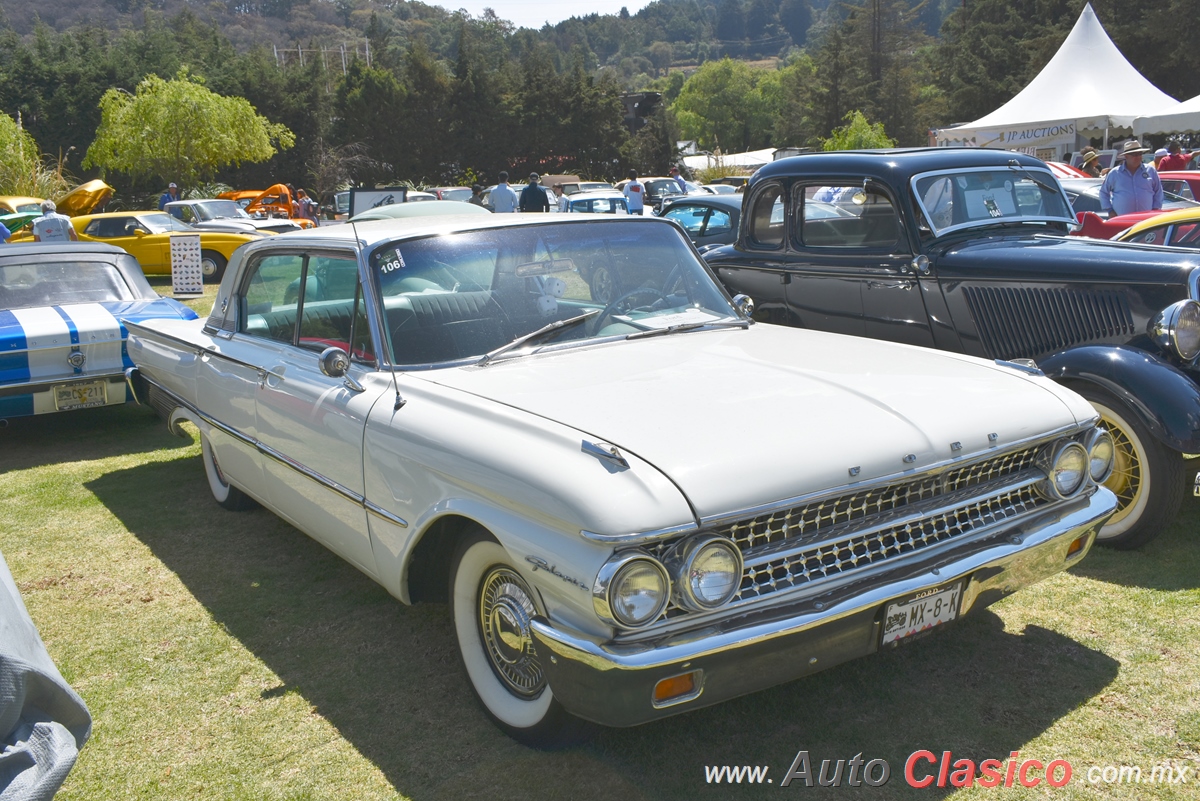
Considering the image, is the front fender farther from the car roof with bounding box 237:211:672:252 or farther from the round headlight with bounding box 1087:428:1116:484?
the car roof with bounding box 237:211:672:252

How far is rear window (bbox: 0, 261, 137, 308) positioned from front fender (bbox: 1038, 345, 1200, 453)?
6.66 meters

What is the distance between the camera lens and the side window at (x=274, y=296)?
Result: 176 inches

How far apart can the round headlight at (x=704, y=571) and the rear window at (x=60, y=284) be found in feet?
21.3

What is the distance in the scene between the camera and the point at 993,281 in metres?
5.36

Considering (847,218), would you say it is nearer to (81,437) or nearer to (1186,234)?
(1186,234)

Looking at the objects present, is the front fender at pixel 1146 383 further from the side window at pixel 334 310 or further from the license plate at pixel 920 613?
the side window at pixel 334 310

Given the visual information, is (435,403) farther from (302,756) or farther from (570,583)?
(302,756)

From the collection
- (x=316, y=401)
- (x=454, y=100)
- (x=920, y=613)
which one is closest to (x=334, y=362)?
(x=316, y=401)

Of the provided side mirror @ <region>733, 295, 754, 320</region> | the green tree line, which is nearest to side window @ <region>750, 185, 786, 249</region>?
side mirror @ <region>733, 295, 754, 320</region>

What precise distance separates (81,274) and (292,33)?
206832mm

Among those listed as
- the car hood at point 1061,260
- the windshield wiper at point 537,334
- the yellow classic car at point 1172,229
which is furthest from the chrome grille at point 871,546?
the yellow classic car at point 1172,229

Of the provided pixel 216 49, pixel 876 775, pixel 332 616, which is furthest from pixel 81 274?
pixel 216 49

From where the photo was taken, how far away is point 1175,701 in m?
3.26

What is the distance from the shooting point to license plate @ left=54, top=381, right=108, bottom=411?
671 cm
